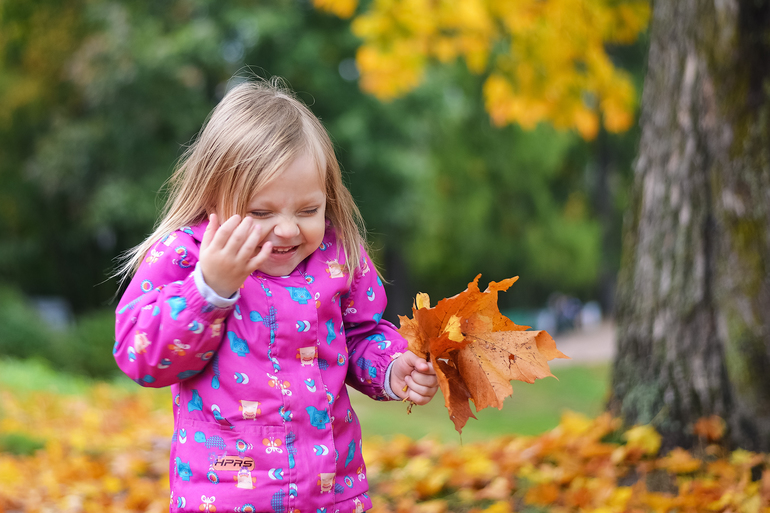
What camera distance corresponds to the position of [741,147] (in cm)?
280

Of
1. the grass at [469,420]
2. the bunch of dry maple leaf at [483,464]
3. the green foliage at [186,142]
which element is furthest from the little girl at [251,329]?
the green foliage at [186,142]

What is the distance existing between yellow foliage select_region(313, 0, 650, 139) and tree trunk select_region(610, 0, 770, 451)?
9.01 feet

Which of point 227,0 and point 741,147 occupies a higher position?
point 227,0

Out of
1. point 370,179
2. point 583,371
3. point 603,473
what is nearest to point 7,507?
point 603,473

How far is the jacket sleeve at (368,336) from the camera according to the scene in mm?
1899

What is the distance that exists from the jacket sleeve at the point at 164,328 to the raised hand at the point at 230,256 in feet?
0.16

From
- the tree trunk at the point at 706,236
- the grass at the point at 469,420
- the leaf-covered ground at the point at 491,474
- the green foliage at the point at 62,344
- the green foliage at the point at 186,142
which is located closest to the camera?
the leaf-covered ground at the point at 491,474

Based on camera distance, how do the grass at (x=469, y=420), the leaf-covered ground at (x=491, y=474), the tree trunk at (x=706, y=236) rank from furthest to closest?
1. the grass at (x=469, y=420)
2. the tree trunk at (x=706, y=236)
3. the leaf-covered ground at (x=491, y=474)

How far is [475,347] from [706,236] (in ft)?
5.50

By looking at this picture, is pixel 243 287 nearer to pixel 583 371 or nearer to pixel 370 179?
pixel 583 371

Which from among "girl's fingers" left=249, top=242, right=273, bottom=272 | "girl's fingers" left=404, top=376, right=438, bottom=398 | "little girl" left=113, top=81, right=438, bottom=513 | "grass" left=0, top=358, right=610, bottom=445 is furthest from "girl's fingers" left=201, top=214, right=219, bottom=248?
"grass" left=0, top=358, right=610, bottom=445

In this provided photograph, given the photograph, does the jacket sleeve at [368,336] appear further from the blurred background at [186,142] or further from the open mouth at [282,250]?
the blurred background at [186,142]

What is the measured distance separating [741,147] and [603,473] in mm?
1409

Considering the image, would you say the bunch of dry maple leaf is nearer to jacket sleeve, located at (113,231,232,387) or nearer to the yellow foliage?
jacket sleeve, located at (113,231,232,387)
